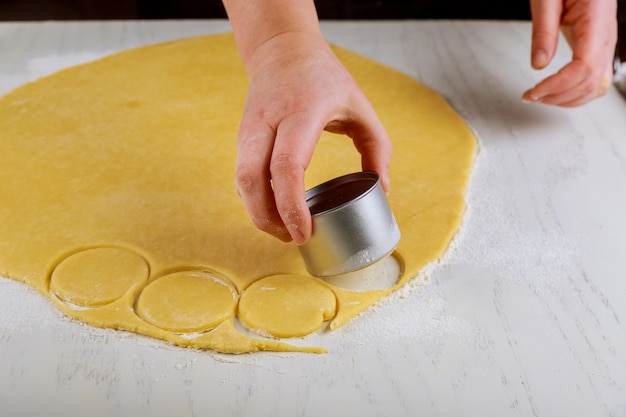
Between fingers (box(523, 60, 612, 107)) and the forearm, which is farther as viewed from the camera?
fingers (box(523, 60, 612, 107))

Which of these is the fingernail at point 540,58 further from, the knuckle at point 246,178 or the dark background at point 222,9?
the knuckle at point 246,178

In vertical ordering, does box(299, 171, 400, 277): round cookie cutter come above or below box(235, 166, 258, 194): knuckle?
below

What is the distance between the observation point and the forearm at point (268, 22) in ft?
3.92

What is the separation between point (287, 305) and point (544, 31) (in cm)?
88

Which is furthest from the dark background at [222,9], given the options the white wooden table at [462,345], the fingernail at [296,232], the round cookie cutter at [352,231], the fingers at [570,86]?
the fingernail at [296,232]

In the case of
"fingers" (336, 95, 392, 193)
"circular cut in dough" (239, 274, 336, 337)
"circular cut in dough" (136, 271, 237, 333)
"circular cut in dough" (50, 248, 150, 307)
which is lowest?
"circular cut in dough" (239, 274, 336, 337)

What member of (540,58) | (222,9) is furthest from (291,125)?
(222,9)

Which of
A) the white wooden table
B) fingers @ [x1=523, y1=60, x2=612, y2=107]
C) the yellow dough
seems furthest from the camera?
fingers @ [x1=523, y1=60, x2=612, y2=107]

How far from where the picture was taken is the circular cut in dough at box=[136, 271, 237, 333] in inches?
40.0

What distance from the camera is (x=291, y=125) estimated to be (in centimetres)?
103

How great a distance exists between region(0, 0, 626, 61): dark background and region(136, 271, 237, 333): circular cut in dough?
1192 mm

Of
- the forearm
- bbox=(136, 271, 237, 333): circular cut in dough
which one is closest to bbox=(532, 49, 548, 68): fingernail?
the forearm

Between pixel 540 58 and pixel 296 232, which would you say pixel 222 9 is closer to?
pixel 540 58

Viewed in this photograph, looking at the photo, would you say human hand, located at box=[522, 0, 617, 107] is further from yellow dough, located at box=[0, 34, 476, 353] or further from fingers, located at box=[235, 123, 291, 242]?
fingers, located at box=[235, 123, 291, 242]
